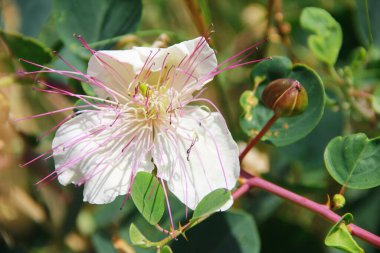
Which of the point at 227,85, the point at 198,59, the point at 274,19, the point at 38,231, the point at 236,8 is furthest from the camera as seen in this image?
the point at 236,8

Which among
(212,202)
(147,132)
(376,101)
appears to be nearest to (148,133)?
(147,132)

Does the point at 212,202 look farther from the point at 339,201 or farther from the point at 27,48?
the point at 27,48

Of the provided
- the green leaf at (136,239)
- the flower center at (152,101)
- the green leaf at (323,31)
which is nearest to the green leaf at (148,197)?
the green leaf at (136,239)

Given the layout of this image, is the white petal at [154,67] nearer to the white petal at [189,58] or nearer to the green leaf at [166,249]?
the white petal at [189,58]

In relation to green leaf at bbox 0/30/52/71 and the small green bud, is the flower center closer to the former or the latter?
green leaf at bbox 0/30/52/71

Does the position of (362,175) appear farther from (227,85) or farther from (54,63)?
(227,85)

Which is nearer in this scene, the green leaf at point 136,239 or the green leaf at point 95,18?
the green leaf at point 136,239

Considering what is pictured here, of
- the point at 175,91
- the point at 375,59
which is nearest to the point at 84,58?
the point at 175,91
